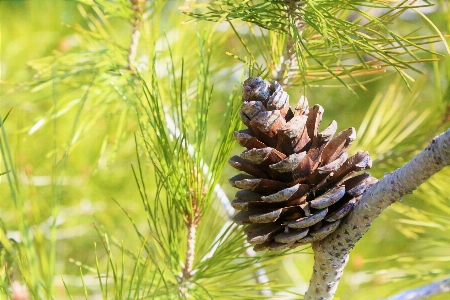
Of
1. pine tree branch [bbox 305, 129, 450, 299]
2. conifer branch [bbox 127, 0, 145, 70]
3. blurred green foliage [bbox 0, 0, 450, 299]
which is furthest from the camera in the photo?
conifer branch [bbox 127, 0, 145, 70]

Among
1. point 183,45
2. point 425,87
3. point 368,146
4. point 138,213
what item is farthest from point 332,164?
point 425,87

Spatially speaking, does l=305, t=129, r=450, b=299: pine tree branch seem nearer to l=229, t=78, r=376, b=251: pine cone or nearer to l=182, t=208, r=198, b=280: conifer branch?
l=229, t=78, r=376, b=251: pine cone

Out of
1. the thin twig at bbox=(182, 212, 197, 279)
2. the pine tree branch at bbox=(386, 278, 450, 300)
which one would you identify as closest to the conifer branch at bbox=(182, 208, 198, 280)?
the thin twig at bbox=(182, 212, 197, 279)

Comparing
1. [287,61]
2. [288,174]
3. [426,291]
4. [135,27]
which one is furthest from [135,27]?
[426,291]

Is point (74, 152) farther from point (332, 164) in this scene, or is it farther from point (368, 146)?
point (332, 164)

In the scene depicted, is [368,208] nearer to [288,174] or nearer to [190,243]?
[288,174]

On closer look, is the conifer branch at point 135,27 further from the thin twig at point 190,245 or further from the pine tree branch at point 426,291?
the pine tree branch at point 426,291
